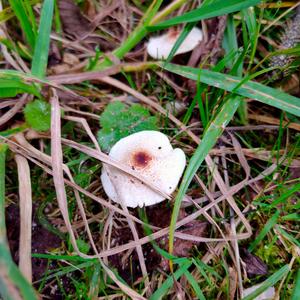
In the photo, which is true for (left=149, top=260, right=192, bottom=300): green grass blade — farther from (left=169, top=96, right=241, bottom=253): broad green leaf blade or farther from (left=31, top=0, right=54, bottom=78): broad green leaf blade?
(left=31, top=0, right=54, bottom=78): broad green leaf blade

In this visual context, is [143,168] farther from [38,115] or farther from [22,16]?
[22,16]

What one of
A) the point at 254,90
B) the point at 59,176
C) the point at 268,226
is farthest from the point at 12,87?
the point at 268,226

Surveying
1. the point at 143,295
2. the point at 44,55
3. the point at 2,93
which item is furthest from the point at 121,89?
the point at 143,295

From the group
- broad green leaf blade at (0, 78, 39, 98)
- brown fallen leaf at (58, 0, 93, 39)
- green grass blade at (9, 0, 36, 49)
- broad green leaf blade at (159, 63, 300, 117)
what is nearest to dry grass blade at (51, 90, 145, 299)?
broad green leaf blade at (0, 78, 39, 98)

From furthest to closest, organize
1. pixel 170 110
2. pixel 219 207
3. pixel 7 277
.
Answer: pixel 170 110, pixel 219 207, pixel 7 277

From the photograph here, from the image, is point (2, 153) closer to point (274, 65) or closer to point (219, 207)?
point (219, 207)

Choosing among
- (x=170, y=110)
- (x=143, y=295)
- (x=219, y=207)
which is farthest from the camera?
(x=170, y=110)

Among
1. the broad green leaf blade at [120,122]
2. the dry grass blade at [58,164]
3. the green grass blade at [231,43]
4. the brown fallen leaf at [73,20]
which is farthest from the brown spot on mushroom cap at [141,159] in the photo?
the brown fallen leaf at [73,20]

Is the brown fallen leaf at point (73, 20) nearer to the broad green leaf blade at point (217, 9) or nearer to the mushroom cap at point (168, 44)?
the mushroom cap at point (168, 44)

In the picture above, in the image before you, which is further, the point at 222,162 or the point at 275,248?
the point at 222,162
